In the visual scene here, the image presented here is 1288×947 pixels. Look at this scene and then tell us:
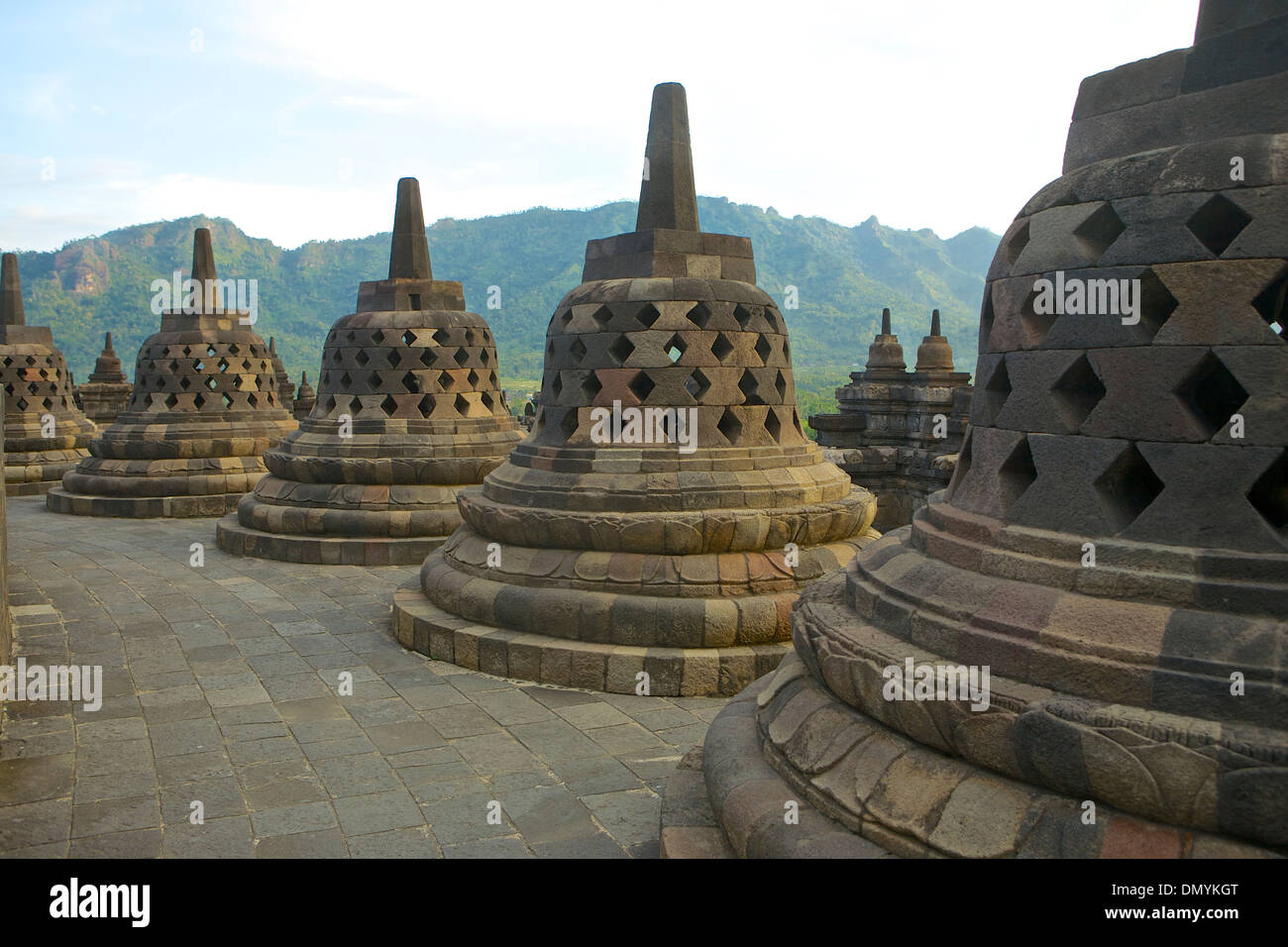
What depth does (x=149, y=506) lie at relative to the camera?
42.6 feet

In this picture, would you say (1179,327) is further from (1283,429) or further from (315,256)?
(315,256)

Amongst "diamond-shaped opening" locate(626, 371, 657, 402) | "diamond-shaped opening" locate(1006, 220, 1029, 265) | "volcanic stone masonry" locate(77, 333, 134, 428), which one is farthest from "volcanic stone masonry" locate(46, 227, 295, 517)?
"diamond-shaped opening" locate(1006, 220, 1029, 265)

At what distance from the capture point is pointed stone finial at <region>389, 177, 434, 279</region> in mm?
11391

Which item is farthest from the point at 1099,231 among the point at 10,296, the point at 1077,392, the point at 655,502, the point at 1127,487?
the point at 10,296

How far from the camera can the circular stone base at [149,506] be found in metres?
13.0

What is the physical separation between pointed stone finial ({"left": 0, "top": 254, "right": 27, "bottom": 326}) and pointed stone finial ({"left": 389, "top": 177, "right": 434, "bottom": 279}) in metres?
8.55

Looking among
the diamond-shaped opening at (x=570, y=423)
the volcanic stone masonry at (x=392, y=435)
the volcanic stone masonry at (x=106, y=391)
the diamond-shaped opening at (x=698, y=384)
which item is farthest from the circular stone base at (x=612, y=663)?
the volcanic stone masonry at (x=106, y=391)

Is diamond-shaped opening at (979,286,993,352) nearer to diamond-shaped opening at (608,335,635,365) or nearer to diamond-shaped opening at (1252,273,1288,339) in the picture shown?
diamond-shaped opening at (1252,273,1288,339)

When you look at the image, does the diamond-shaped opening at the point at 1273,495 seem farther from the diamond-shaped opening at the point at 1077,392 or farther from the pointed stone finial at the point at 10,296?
the pointed stone finial at the point at 10,296

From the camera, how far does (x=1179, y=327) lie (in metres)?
2.83

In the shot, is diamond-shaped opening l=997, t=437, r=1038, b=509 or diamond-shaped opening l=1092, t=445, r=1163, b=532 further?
diamond-shaped opening l=997, t=437, r=1038, b=509

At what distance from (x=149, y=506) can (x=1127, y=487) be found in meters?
12.7

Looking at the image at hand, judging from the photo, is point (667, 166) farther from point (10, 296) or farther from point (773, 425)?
point (10, 296)

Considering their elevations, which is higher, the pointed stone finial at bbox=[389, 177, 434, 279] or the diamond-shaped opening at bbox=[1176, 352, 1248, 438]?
the pointed stone finial at bbox=[389, 177, 434, 279]
